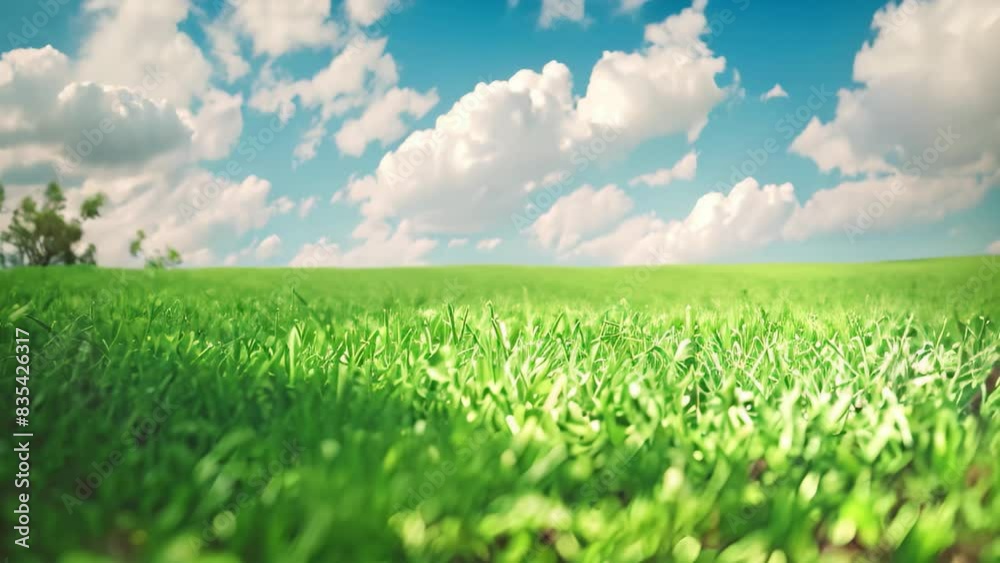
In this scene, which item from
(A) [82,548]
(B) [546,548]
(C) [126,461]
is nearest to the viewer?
(A) [82,548]

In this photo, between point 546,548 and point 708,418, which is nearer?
point 546,548

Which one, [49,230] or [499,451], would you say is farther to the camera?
[49,230]

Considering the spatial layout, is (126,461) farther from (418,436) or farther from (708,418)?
(708,418)

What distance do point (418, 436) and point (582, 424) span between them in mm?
554

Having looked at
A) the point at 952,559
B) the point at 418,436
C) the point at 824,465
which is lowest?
the point at 952,559

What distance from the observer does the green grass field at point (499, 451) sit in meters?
1.50

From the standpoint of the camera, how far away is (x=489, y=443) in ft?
6.16

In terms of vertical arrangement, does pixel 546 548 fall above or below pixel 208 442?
below

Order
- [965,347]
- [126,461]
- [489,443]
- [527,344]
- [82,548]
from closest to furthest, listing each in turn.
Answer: [82,548], [126,461], [489,443], [527,344], [965,347]

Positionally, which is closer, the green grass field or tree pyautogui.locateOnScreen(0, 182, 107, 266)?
the green grass field

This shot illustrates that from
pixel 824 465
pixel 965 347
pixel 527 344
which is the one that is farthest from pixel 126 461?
pixel 965 347

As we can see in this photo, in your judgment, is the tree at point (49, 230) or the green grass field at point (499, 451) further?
the tree at point (49, 230)

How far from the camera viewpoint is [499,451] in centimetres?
184

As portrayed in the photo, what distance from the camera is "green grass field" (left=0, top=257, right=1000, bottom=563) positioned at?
1.50 m
